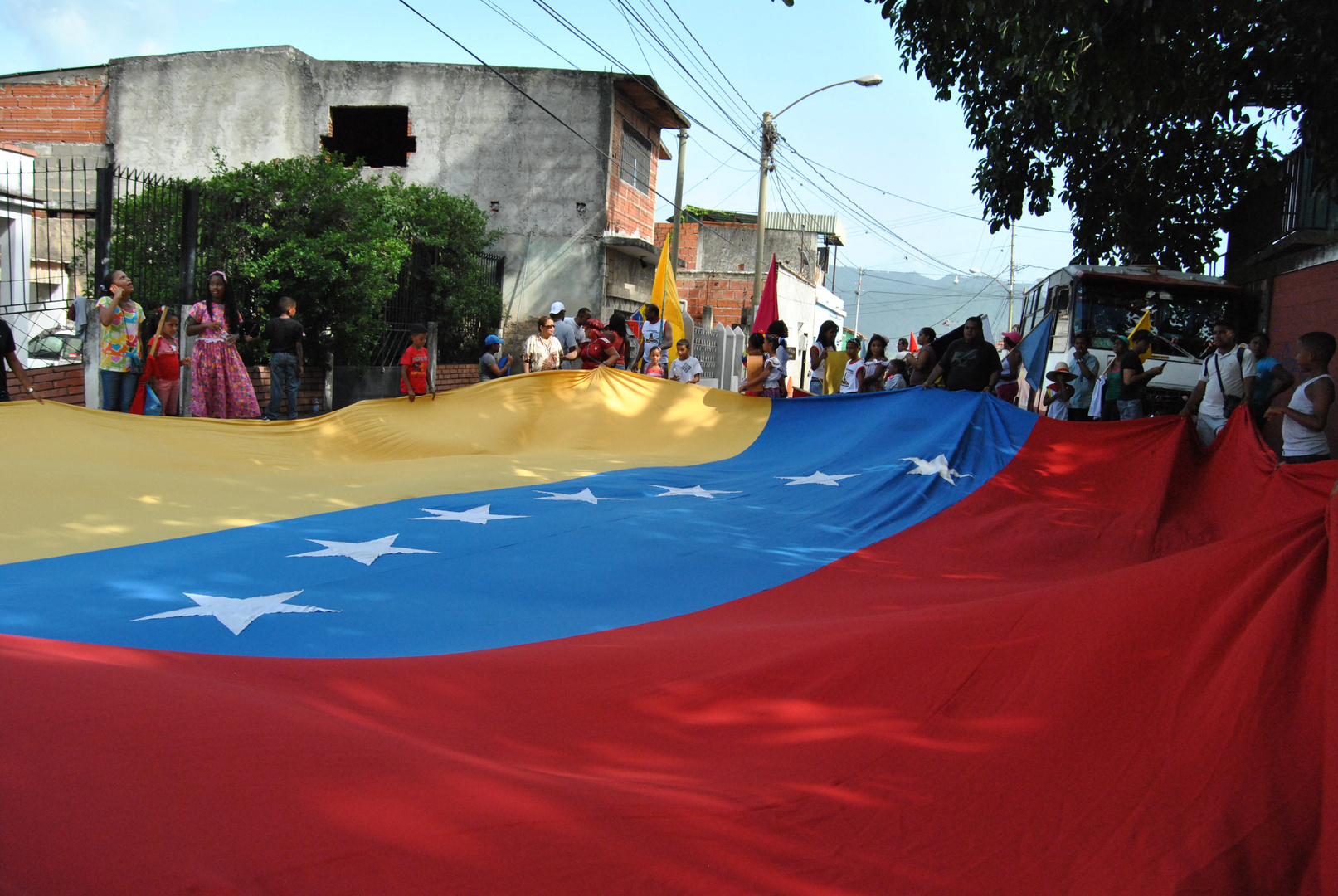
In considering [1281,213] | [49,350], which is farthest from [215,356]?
[1281,213]

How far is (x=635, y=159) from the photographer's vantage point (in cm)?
2227

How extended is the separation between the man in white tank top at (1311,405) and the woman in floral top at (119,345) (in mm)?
9241

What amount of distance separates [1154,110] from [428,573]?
7.42 meters

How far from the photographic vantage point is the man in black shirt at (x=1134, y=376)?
9.84 metres

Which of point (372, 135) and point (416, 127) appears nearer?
point (416, 127)

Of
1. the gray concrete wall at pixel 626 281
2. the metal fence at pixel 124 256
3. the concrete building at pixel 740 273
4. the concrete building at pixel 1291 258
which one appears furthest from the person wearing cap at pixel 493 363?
the concrete building at pixel 740 273

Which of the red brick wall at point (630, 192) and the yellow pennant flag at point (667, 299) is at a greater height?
the red brick wall at point (630, 192)

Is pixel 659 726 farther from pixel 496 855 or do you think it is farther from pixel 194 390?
pixel 194 390

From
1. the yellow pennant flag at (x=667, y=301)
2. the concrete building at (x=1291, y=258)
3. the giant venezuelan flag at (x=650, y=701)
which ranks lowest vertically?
the giant venezuelan flag at (x=650, y=701)

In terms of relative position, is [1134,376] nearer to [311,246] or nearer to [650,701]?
[650,701]

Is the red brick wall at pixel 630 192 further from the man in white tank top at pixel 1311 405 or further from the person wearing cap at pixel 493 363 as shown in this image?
the man in white tank top at pixel 1311 405

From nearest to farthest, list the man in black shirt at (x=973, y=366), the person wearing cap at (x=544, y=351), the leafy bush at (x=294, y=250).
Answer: the man in black shirt at (x=973, y=366) → the leafy bush at (x=294, y=250) → the person wearing cap at (x=544, y=351)

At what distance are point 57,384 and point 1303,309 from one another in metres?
14.6

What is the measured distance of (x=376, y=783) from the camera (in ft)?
6.09
